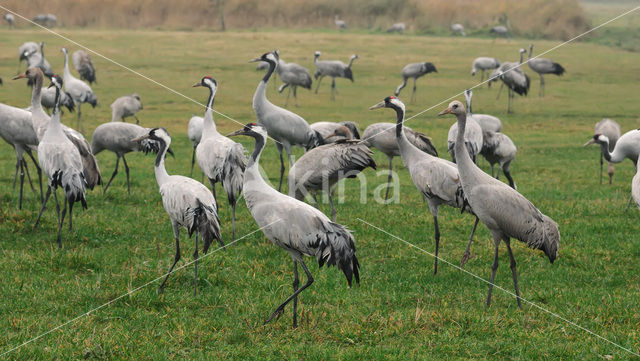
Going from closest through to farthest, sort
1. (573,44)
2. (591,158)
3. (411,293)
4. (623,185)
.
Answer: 1. (411,293)
2. (623,185)
3. (591,158)
4. (573,44)

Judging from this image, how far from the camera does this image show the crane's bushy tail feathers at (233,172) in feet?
28.6

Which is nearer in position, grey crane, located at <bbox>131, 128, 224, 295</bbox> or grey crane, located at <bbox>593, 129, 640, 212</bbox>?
grey crane, located at <bbox>131, 128, 224, 295</bbox>

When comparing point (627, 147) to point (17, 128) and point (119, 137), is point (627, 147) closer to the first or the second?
point (119, 137)

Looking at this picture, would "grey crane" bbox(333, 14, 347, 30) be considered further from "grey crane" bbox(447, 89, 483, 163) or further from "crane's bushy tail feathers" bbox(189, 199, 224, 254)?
"crane's bushy tail feathers" bbox(189, 199, 224, 254)

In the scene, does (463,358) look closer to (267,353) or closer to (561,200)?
(267,353)

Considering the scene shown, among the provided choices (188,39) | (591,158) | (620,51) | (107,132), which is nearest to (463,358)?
(107,132)

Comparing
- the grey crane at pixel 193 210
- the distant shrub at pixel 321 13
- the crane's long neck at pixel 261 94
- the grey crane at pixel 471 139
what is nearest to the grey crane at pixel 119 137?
the crane's long neck at pixel 261 94

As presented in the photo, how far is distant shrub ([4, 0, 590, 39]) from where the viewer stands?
1388 inches

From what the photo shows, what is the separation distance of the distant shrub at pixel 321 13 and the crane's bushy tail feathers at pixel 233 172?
25.5 metres

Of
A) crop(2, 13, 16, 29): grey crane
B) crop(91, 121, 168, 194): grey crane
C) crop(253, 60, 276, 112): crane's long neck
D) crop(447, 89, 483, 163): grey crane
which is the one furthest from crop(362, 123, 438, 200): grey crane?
crop(2, 13, 16, 29): grey crane

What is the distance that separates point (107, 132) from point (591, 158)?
1002 cm

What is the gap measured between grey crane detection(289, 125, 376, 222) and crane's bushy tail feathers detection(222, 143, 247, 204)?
0.62 m

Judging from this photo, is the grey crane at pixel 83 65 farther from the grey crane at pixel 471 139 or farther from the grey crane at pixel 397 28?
the grey crane at pixel 397 28

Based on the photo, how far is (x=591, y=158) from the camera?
15320 millimetres
